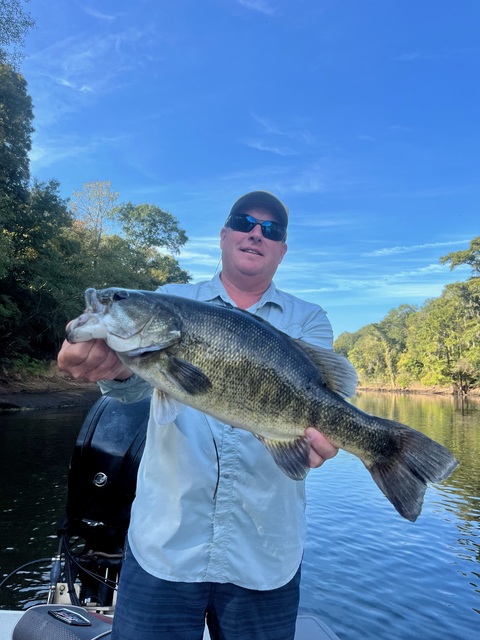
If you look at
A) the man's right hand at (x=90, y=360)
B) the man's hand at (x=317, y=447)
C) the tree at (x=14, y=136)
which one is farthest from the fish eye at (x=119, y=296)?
the tree at (x=14, y=136)

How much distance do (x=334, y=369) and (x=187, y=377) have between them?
834mm

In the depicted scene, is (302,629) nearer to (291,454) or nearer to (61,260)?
(291,454)

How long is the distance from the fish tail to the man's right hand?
1.46m

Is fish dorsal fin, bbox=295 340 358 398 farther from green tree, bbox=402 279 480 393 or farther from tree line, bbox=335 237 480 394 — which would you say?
green tree, bbox=402 279 480 393

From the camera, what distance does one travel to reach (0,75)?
2647cm

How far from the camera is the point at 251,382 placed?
2.49 meters

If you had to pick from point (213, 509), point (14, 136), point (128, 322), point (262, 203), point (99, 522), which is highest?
point (14, 136)

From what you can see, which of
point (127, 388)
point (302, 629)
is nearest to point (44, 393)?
point (302, 629)

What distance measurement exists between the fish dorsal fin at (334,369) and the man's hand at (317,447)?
11.3 inches

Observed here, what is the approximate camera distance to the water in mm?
7297

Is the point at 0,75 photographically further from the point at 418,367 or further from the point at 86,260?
the point at 418,367

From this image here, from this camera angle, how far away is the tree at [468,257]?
6500 cm

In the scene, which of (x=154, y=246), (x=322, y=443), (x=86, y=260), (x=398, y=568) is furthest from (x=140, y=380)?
(x=154, y=246)

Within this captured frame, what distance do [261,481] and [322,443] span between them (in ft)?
1.28
